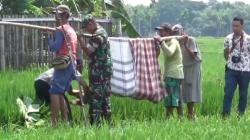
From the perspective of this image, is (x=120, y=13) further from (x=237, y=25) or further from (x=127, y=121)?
(x=127, y=121)

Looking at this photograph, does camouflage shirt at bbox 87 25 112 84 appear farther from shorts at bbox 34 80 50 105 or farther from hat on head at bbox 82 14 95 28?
shorts at bbox 34 80 50 105

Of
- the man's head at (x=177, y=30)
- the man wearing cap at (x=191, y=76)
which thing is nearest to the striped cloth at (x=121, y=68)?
the man's head at (x=177, y=30)

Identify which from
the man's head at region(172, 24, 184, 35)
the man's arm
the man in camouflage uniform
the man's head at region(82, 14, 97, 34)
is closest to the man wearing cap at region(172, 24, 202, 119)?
the man's arm

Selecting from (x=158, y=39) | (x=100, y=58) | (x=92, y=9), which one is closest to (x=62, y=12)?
(x=100, y=58)

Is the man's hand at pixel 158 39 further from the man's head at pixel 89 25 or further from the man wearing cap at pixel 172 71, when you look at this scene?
the man's head at pixel 89 25

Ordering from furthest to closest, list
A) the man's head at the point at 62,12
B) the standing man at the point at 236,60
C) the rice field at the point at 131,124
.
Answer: the standing man at the point at 236,60, the man's head at the point at 62,12, the rice field at the point at 131,124

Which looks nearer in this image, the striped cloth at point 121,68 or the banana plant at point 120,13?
the striped cloth at point 121,68

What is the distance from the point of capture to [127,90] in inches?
327

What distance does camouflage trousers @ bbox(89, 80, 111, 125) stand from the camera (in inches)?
314

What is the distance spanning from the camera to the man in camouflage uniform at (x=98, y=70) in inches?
308

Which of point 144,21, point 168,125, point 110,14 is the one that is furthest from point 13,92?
point 144,21

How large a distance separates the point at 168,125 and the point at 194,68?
2509 mm

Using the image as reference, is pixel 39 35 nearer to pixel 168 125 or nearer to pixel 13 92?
pixel 13 92

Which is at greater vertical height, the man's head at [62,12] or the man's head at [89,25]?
the man's head at [62,12]
